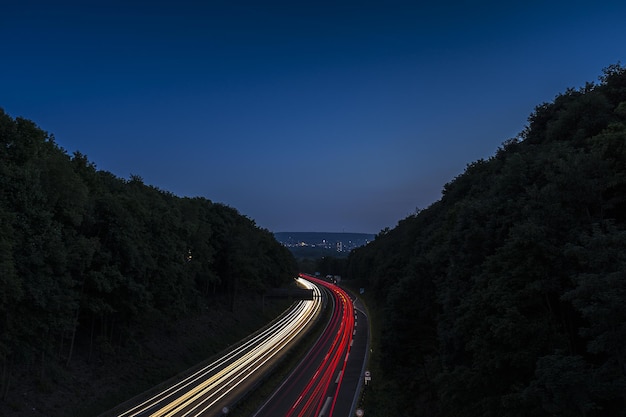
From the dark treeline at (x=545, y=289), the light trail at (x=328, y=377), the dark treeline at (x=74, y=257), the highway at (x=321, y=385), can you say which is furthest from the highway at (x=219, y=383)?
the dark treeline at (x=545, y=289)

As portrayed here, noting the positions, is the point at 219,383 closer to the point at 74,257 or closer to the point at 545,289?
the point at 74,257

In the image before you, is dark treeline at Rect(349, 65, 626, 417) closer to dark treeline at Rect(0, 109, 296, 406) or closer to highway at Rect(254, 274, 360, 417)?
highway at Rect(254, 274, 360, 417)

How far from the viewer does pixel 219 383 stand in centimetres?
→ 3853

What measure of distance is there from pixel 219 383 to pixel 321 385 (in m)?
9.35

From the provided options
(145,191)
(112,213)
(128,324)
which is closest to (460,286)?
(112,213)

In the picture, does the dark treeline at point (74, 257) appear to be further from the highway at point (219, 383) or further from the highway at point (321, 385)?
the highway at point (321, 385)

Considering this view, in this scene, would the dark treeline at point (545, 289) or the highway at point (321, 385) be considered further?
the highway at point (321, 385)

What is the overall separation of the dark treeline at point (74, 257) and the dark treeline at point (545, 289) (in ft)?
76.6

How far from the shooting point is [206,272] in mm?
59750

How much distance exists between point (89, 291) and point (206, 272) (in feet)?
81.6

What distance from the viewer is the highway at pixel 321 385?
3322cm

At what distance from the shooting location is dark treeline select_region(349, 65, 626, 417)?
1423 cm

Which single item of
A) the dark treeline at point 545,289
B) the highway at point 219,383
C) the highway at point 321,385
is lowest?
the highway at point 321,385

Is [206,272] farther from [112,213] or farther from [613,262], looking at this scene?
[613,262]
